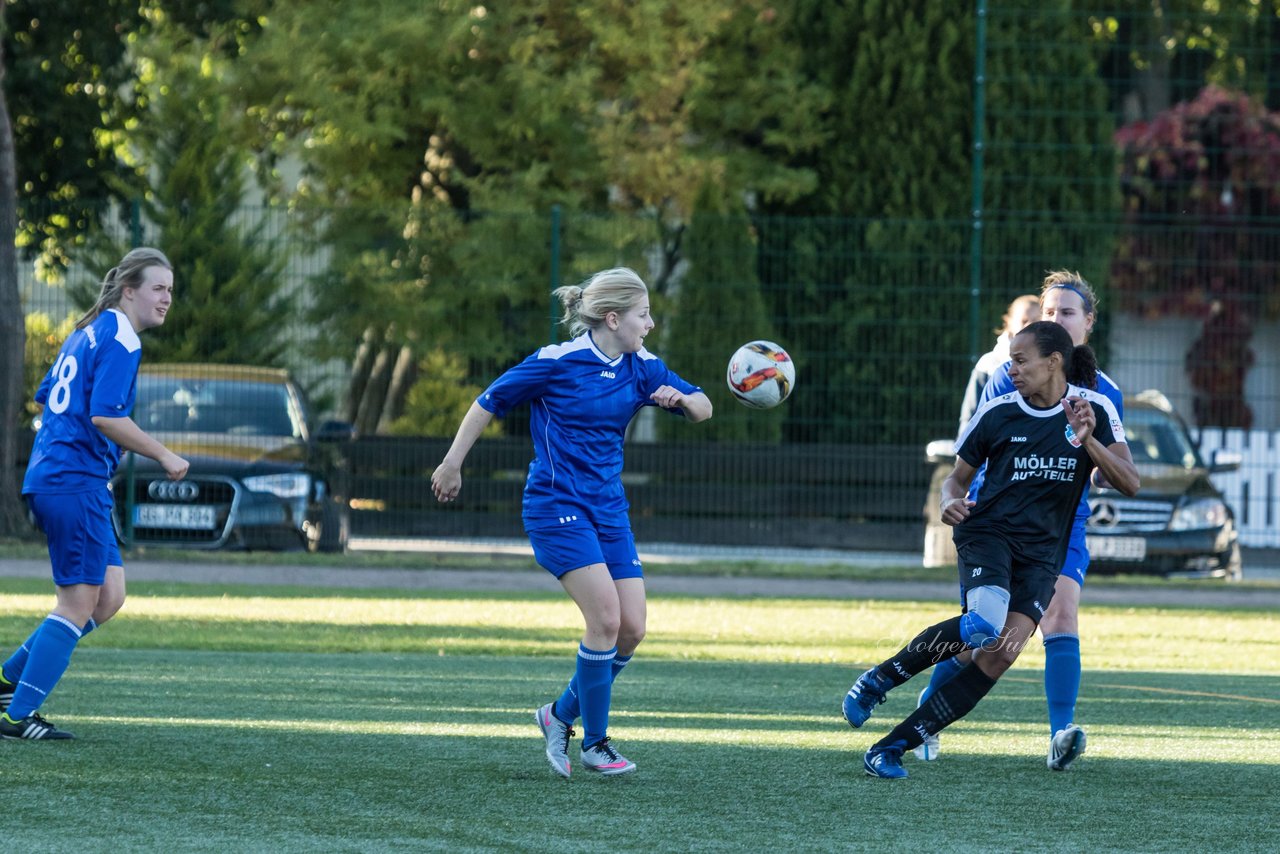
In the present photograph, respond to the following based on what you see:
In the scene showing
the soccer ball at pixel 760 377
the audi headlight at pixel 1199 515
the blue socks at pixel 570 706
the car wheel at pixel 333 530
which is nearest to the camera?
the blue socks at pixel 570 706

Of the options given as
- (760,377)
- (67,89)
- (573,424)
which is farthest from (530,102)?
(573,424)

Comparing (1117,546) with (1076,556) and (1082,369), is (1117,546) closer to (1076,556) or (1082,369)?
(1076,556)

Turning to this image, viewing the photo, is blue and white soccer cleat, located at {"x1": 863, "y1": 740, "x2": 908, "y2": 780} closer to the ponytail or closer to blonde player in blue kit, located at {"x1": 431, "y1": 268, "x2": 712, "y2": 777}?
blonde player in blue kit, located at {"x1": 431, "y1": 268, "x2": 712, "y2": 777}

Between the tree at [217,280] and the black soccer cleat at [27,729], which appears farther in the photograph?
the tree at [217,280]

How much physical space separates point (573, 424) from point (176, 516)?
10.5m

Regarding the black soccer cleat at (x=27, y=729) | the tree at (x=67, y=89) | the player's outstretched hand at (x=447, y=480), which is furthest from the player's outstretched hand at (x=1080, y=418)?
the tree at (x=67, y=89)

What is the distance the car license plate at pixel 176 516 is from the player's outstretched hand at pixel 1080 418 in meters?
10.8

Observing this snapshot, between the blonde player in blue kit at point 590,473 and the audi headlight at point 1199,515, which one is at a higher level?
the blonde player in blue kit at point 590,473

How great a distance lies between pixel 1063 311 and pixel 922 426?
1020 cm

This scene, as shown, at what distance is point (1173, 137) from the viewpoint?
26.6 m

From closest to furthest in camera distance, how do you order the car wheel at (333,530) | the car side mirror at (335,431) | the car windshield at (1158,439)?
the car side mirror at (335,431) < the car windshield at (1158,439) < the car wheel at (333,530)

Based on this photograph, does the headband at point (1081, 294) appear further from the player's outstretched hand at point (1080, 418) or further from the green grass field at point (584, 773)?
the green grass field at point (584, 773)

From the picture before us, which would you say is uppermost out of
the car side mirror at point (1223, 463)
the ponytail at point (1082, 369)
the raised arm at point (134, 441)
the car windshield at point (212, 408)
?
the ponytail at point (1082, 369)

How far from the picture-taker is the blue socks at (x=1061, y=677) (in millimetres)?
7234
